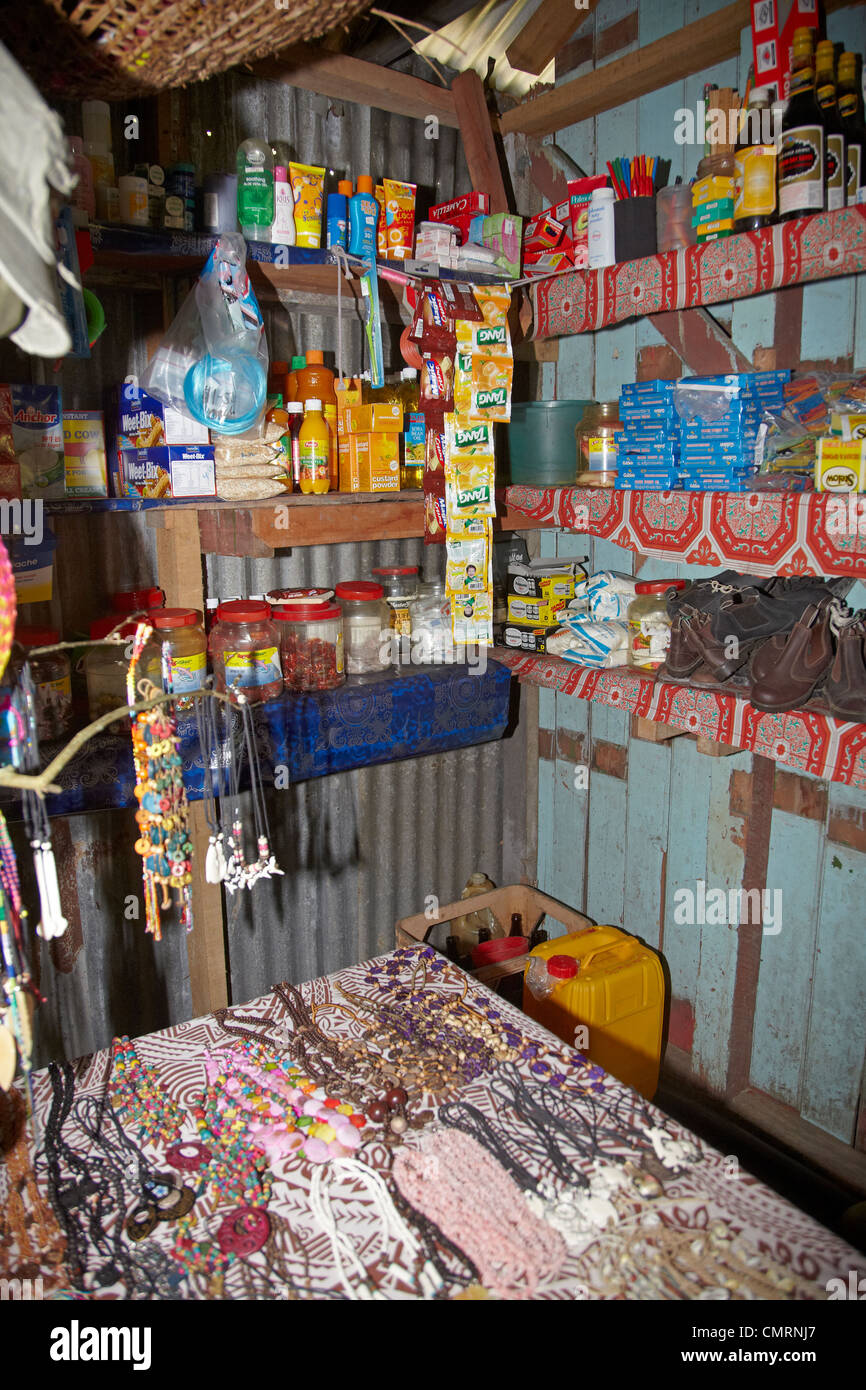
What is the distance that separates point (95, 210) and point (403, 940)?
7.43 ft

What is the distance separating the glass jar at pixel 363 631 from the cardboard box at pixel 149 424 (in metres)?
→ 0.66

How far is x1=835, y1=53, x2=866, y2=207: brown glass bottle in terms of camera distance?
212 cm

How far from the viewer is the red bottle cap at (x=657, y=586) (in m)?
2.73

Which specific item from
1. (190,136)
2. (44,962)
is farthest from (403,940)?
(190,136)

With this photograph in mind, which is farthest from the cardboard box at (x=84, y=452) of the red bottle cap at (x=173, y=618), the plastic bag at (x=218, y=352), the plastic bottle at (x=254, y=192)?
the plastic bottle at (x=254, y=192)

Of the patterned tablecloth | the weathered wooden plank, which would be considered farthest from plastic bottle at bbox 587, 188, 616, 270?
the patterned tablecloth

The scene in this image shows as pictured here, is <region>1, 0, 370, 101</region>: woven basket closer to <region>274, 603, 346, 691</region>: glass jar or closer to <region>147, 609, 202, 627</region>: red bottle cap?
<region>147, 609, 202, 627</region>: red bottle cap

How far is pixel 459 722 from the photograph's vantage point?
2951 mm

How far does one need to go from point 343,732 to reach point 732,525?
1.19m

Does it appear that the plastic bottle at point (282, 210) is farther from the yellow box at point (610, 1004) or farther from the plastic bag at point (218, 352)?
the yellow box at point (610, 1004)

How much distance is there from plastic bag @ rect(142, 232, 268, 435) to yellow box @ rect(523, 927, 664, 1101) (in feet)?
5.93

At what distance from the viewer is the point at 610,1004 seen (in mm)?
2775

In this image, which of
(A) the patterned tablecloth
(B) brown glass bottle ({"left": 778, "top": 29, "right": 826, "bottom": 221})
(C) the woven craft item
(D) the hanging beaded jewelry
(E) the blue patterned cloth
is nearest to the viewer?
(C) the woven craft item
